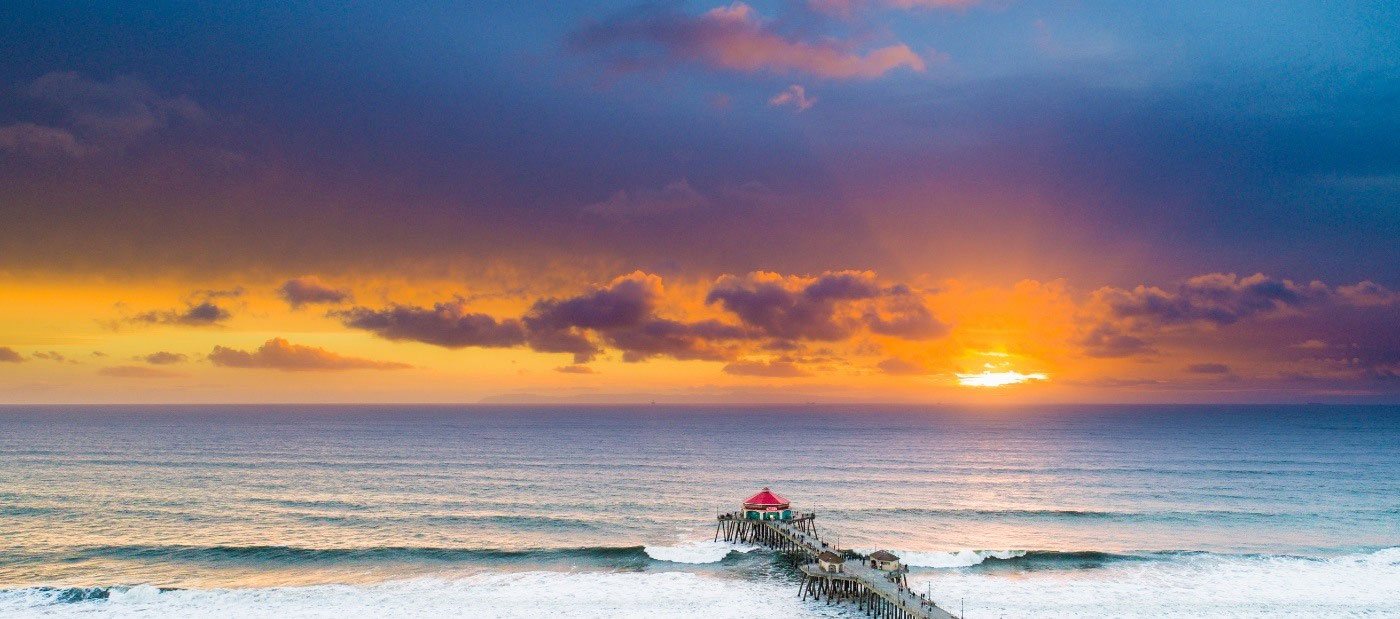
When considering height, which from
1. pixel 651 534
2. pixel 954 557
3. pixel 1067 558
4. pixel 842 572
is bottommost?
pixel 1067 558

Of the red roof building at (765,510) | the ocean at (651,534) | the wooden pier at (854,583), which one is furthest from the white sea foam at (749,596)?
the red roof building at (765,510)

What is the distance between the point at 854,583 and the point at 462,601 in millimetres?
20314

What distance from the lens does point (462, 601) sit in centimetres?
4425

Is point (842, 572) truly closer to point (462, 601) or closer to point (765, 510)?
point (765, 510)

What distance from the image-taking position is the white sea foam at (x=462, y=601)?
4194cm

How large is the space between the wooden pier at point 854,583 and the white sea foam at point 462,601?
143 centimetres

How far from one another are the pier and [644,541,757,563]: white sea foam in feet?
7.17

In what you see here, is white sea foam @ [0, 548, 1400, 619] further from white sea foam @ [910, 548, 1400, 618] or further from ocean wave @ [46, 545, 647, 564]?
ocean wave @ [46, 545, 647, 564]

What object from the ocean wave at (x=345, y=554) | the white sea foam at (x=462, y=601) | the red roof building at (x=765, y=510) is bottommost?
the white sea foam at (x=462, y=601)

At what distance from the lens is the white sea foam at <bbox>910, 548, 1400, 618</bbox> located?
42.8 meters

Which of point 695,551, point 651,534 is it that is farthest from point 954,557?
point 651,534

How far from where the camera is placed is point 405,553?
54062 millimetres

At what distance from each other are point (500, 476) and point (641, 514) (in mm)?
31007

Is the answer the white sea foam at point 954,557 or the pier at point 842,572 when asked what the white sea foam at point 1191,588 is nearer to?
the white sea foam at point 954,557
